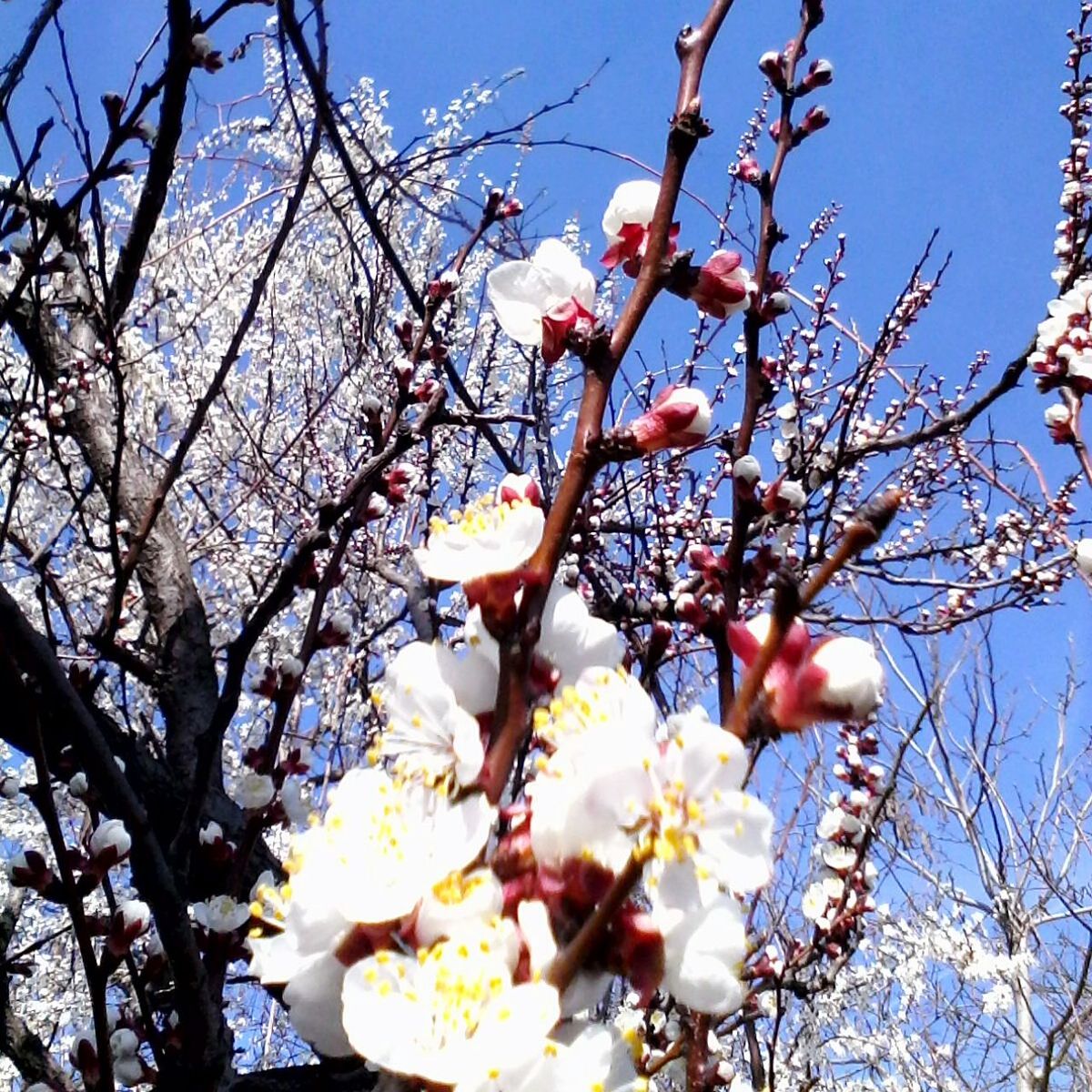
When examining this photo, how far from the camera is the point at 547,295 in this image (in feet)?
3.02

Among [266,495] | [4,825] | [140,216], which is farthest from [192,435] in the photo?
[4,825]

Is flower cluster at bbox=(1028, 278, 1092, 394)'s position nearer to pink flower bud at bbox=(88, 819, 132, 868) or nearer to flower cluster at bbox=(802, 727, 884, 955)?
flower cluster at bbox=(802, 727, 884, 955)

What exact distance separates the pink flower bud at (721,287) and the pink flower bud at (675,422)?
0.46 ft

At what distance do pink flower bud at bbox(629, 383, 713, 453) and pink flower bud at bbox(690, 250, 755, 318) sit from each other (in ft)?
0.46

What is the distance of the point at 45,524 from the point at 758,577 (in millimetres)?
8008

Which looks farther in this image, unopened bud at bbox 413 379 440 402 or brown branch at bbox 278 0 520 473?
unopened bud at bbox 413 379 440 402

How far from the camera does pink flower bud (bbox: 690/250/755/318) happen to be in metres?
0.92

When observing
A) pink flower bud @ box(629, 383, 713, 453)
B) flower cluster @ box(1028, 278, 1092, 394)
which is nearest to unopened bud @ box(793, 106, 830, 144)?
flower cluster @ box(1028, 278, 1092, 394)

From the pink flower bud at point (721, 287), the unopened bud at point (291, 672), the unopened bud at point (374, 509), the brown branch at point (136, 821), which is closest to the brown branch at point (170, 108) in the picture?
the unopened bud at point (374, 509)

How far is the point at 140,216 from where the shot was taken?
2.28m

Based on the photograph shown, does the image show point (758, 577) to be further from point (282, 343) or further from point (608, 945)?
point (282, 343)

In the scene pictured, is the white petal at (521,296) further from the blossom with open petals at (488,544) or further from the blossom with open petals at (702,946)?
the blossom with open petals at (702,946)

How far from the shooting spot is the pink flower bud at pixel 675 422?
82cm

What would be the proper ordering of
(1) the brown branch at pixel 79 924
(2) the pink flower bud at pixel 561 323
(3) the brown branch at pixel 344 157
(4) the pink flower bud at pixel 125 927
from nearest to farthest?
(2) the pink flower bud at pixel 561 323 < (1) the brown branch at pixel 79 924 < (4) the pink flower bud at pixel 125 927 < (3) the brown branch at pixel 344 157
